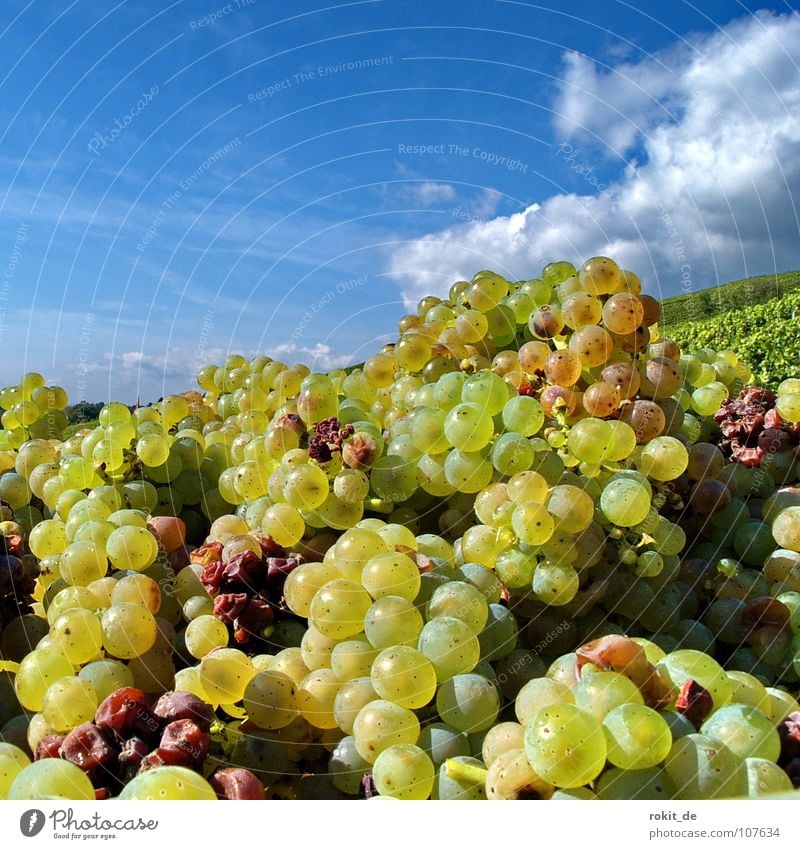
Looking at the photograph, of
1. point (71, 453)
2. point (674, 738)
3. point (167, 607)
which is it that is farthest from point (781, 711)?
point (71, 453)

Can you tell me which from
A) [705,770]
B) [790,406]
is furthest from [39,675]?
[790,406]

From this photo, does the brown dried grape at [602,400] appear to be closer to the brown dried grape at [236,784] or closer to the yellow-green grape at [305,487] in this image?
the yellow-green grape at [305,487]

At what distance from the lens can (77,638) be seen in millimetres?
1431

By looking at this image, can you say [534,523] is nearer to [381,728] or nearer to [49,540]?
[381,728]

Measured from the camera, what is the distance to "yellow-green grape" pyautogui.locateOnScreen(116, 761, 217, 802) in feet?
3.48

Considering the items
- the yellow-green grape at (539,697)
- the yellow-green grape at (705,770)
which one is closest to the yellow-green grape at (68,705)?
the yellow-green grape at (539,697)

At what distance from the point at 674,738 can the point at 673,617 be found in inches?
20.1

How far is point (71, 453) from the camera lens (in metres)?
2.15

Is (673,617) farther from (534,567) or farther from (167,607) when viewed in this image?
(167,607)

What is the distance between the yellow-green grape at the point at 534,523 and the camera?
144 cm

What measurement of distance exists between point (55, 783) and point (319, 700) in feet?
1.42

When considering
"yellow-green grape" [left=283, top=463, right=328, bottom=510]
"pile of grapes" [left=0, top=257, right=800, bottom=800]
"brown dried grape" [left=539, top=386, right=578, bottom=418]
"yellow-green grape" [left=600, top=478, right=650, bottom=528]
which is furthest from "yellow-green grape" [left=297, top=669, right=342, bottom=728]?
"brown dried grape" [left=539, top=386, right=578, bottom=418]

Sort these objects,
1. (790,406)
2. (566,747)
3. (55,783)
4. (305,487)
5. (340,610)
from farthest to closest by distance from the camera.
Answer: (790,406) < (305,487) < (340,610) < (55,783) < (566,747)

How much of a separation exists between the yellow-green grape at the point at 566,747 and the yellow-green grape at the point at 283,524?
0.77 m
